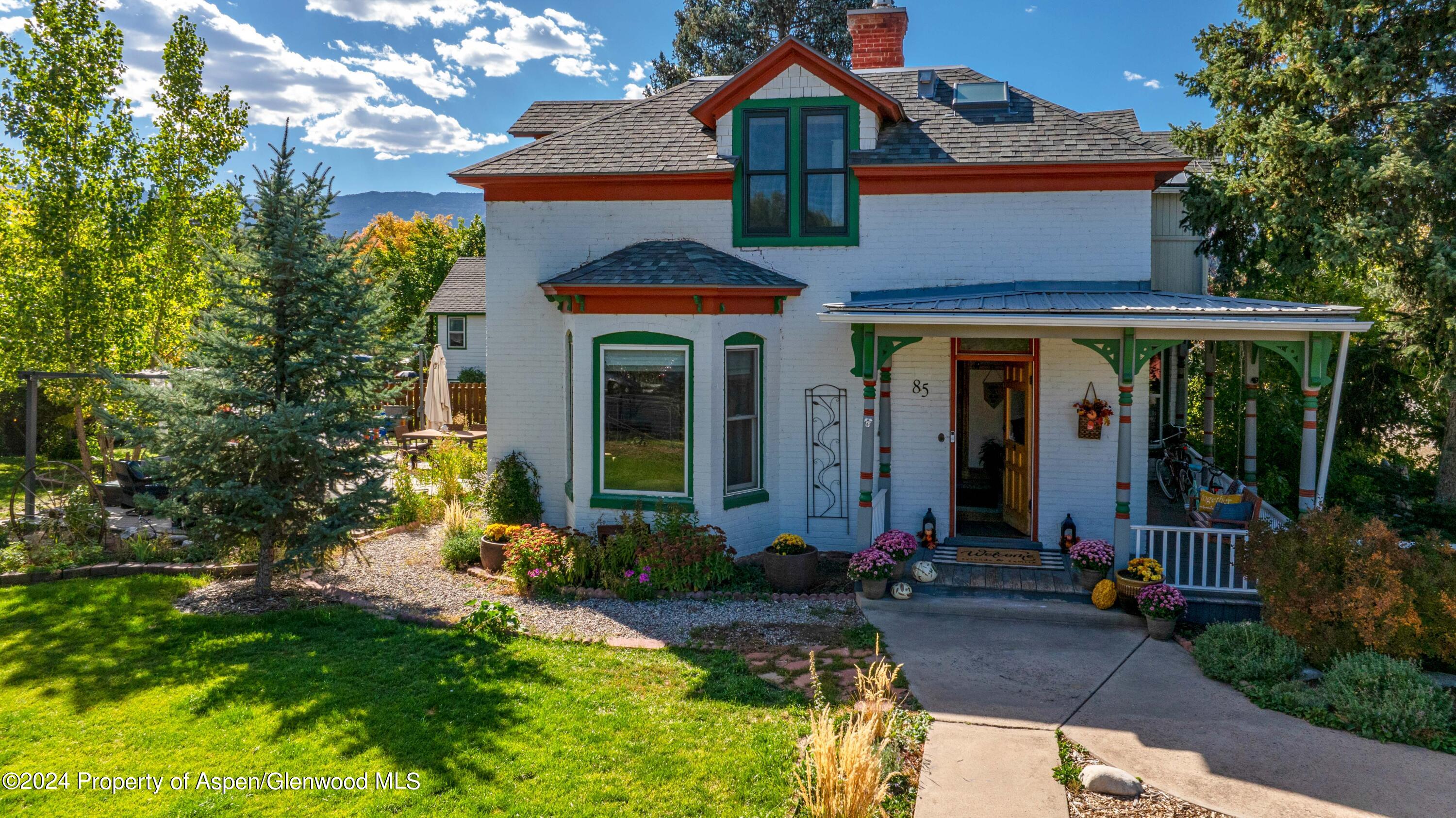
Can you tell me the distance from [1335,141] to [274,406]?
14.5 m

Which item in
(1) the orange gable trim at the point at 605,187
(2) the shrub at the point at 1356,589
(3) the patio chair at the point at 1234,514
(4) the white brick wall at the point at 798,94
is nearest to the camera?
(2) the shrub at the point at 1356,589

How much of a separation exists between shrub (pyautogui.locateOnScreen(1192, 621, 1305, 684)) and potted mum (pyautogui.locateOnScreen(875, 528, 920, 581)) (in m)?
3.12

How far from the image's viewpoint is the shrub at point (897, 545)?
10.1m

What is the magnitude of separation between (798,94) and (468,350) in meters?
23.5

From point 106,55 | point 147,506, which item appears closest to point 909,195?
point 147,506

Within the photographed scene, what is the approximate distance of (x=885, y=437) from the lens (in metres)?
11.6

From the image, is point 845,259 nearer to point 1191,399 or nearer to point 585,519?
point 585,519

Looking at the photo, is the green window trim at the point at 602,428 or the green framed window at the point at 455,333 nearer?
the green window trim at the point at 602,428

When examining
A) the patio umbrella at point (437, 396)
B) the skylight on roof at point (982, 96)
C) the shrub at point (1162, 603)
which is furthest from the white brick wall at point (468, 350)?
the shrub at point (1162, 603)

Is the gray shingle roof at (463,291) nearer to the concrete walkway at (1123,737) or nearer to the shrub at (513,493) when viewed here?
the shrub at (513,493)

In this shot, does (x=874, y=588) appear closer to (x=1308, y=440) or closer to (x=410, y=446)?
(x=1308, y=440)

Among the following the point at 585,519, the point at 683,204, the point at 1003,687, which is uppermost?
the point at 683,204

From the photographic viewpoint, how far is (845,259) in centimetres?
1180

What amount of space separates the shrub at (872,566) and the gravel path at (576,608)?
0.39 meters
